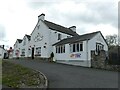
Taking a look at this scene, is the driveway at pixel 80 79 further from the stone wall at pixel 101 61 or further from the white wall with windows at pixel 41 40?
the white wall with windows at pixel 41 40

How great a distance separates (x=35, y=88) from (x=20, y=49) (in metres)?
38.1

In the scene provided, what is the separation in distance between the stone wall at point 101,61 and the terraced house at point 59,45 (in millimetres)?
864

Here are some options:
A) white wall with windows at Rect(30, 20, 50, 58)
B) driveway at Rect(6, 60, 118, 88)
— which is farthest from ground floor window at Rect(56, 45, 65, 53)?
driveway at Rect(6, 60, 118, 88)

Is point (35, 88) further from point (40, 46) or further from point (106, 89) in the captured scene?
point (40, 46)

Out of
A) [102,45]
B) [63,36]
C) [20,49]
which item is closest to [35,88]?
[102,45]

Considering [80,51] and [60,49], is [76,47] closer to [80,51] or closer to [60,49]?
[80,51]

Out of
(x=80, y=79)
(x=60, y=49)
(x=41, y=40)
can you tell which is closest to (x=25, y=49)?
(x=41, y=40)

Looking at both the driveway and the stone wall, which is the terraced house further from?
the driveway

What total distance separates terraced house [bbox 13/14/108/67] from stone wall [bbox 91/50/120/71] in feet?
2.83

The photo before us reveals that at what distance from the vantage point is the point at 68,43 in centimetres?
2919

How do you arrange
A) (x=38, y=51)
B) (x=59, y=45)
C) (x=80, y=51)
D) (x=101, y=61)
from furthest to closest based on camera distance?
(x=38, y=51), (x=59, y=45), (x=80, y=51), (x=101, y=61)

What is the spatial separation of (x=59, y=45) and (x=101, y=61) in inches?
423

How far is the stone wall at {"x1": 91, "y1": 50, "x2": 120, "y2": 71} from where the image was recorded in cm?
2112

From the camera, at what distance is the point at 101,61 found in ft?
74.7
